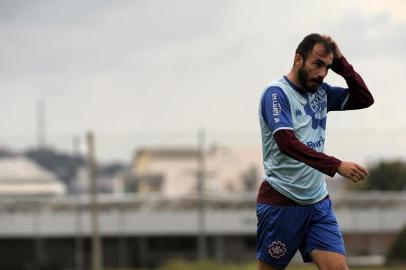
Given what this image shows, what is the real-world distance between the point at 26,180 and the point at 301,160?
6165cm

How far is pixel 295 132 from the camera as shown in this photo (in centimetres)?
720

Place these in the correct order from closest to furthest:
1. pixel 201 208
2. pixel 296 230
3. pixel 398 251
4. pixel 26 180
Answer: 1. pixel 296 230
2. pixel 398 251
3. pixel 201 208
4. pixel 26 180

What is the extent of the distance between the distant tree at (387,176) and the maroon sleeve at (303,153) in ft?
174

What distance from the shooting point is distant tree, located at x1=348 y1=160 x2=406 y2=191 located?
61812 millimetres

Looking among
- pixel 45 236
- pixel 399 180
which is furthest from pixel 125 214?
pixel 399 180

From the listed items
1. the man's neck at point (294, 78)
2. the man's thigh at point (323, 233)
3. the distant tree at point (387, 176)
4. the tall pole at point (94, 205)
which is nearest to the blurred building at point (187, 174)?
the distant tree at point (387, 176)

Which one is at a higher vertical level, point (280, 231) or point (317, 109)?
point (317, 109)

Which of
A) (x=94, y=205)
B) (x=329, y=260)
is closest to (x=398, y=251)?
(x=94, y=205)

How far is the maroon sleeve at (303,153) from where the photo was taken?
6.85m

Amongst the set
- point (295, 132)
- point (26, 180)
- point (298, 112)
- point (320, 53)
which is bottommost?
point (26, 180)

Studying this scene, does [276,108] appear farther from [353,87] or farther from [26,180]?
[26,180]

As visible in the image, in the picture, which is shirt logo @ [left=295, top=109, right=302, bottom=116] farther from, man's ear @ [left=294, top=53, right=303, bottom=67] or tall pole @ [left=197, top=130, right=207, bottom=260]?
tall pole @ [left=197, top=130, right=207, bottom=260]

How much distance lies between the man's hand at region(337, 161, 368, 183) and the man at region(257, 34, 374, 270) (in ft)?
0.49

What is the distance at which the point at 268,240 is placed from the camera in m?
7.50
